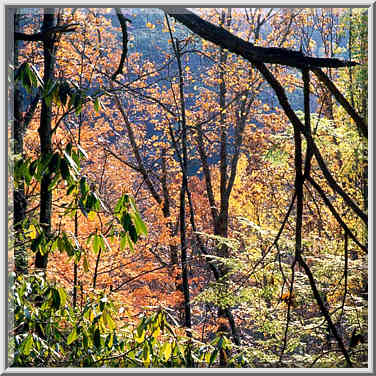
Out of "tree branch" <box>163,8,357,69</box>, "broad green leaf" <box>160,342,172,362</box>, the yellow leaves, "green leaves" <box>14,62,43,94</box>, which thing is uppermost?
the yellow leaves

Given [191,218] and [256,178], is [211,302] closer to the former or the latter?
[191,218]

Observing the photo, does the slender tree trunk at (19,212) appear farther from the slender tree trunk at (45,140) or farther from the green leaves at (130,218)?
the green leaves at (130,218)

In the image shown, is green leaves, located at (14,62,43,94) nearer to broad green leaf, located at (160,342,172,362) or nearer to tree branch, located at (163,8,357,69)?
tree branch, located at (163,8,357,69)

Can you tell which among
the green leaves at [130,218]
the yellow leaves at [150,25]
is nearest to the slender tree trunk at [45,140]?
the yellow leaves at [150,25]

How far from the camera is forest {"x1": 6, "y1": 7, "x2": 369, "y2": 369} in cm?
115

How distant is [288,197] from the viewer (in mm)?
2023

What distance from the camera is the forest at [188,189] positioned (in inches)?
45.4

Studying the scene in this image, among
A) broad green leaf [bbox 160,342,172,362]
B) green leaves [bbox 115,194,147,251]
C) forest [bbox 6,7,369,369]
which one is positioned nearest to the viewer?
green leaves [bbox 115,194,147,251]

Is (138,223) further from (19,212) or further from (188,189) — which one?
(188,189)

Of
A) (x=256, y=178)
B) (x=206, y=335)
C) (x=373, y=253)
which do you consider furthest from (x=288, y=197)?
(x=373, y=253)

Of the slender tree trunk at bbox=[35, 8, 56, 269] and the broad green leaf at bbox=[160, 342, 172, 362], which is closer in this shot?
the broad green leaf at bbox=[160, 342, 172, 362]

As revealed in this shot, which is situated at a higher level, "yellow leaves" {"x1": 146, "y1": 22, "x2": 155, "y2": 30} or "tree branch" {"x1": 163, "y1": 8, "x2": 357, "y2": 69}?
"yellow leaves" {"x1": 146, "y1": 22, "x2": 155, "y2": 30}

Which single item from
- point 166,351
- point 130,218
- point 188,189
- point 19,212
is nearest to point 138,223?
point 130,218

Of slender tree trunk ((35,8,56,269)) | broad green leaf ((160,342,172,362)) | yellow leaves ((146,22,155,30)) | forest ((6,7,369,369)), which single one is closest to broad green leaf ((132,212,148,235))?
forest ((6,7,369,369))
